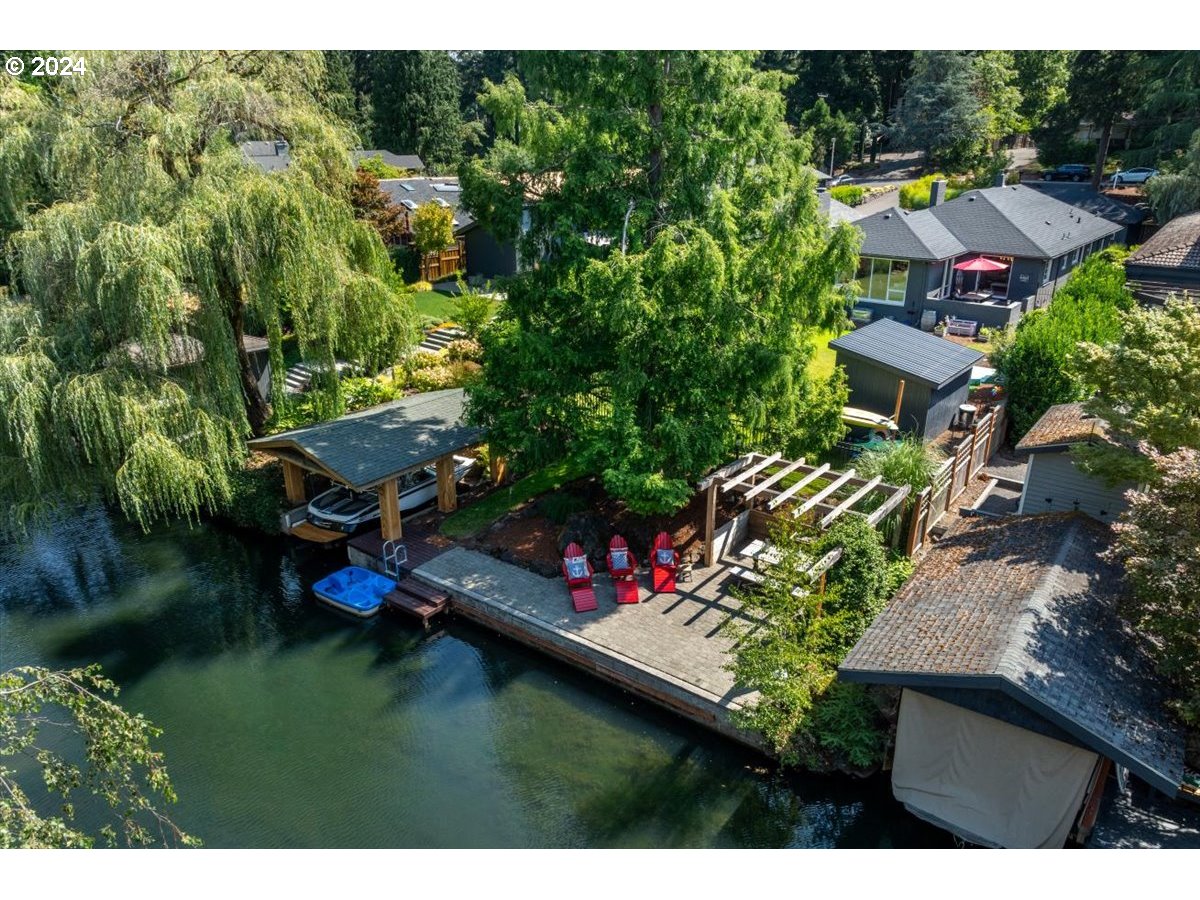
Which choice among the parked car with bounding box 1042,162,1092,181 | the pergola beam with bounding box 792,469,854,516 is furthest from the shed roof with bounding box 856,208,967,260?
the parked car with bounding box 1042,162,1092,181

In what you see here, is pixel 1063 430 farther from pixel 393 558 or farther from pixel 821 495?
pixel 393 558

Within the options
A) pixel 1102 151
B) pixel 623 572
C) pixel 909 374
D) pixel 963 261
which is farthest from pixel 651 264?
pixel 1102 151

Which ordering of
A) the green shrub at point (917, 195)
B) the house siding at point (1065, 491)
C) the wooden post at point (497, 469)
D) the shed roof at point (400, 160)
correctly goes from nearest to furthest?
the house siding at point (1065, 491) < the wooden post at point (497, 469) < the green shrub at point (917, 195) < the shed roof at point (400, 160)

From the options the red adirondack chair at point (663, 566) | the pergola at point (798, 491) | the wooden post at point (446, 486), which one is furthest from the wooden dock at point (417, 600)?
the pergola at point (798, 491)

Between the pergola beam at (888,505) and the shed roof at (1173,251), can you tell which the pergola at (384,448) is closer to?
the pergola beam at (888,505)

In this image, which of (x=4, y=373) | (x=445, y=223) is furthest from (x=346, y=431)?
(x=445, y=223)

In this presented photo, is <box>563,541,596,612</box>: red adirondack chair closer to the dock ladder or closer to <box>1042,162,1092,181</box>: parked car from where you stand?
the dock ladder

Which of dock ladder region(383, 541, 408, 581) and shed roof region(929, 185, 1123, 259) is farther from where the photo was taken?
shed roof region(929, 185, 1123, 259)
